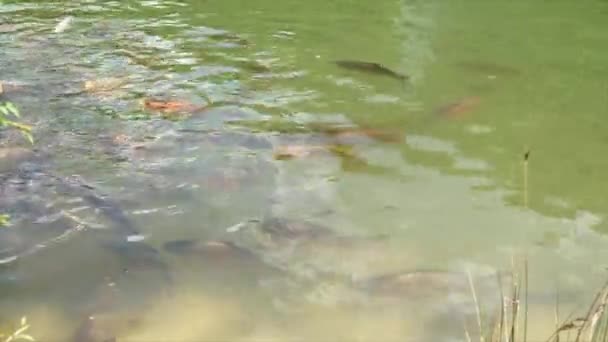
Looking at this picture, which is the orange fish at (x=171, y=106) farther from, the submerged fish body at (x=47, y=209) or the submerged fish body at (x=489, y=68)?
the submerged fish body at (x=489, y=68)

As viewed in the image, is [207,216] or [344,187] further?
[344,187]

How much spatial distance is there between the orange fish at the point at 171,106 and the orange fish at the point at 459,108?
2104 millimetres

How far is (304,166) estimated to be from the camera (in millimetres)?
6316

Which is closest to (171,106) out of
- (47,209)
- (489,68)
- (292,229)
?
(47,209)

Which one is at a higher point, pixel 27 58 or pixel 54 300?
pixel 27 58

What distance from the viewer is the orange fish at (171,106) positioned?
23.8 ft

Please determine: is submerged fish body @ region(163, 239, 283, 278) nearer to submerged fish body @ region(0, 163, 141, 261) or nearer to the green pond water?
the green pond water

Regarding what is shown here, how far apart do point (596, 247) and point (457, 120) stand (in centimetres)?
220

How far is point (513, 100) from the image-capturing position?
775 cm

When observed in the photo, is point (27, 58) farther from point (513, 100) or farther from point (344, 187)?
point (513, 100)

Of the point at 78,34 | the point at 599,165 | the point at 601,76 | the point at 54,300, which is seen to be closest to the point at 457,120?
the point at 599,165

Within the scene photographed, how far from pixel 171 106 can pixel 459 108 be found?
2.50m

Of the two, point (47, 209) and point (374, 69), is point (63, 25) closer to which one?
point (374, 69)

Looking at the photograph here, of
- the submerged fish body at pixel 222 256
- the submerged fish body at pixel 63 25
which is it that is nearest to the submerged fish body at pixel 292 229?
the submerged fish body at pixel 222 256
